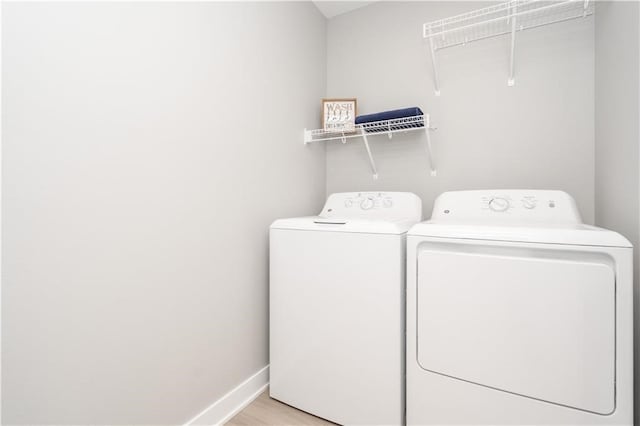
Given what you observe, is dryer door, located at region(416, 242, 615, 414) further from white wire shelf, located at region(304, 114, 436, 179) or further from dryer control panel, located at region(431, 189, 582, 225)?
white wire shelf, located at region(304, 114, 436, 179)

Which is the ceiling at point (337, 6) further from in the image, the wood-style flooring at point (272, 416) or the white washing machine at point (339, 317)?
the wood-style flooring at point (272, 416)

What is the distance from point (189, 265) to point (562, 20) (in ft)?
7.27

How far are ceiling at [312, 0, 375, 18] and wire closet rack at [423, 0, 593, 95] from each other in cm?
61

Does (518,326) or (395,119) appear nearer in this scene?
(518,326)

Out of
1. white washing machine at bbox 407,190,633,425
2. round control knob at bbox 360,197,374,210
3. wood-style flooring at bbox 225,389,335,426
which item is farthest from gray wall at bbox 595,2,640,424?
wood-style flooring at bbox 225,389,335,426

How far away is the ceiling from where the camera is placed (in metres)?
2.15

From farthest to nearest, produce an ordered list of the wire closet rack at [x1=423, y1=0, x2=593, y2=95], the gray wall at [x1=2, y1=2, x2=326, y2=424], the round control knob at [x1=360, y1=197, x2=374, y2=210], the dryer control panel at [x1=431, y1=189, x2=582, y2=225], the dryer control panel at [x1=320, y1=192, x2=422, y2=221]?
the round control knob at [x1=360, y1=197, x2=374, y2=210] → the dryer control panel at [x1=320, y1=192, x2=422, y2=221] → the wire closet rack at [x1=423, y1=0, x2=593, y2=95] → the dryer control panel at [x1=431, y1=189, x2=582, y2=225] → the gray wall at [x1=2, y1=2, x2=326, y2=424]

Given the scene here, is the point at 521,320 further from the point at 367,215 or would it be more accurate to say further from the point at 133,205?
the point at 133,205

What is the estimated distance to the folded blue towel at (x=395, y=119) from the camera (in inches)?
69.0

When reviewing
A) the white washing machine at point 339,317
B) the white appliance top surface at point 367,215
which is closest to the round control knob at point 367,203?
the white appliance top surface at point 367,215

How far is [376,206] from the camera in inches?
71.4

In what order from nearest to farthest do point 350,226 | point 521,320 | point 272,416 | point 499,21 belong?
point 521,320 → point 350,226 → point 272,416 → point 499,21

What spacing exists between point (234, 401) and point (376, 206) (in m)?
1.29

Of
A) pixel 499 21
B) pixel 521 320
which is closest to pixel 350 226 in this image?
pixel 521 320
